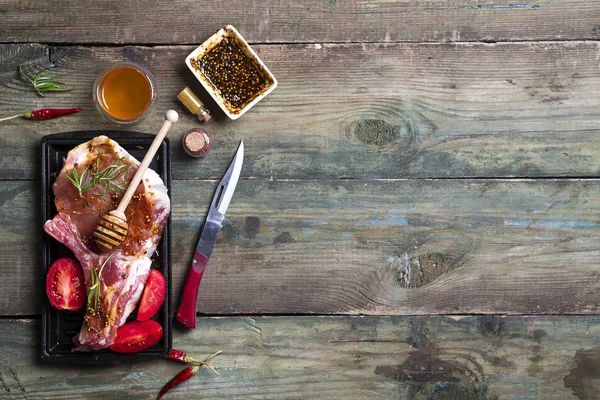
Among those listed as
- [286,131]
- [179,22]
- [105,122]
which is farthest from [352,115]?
[105,122]

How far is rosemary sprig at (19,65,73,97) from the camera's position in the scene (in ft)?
6.55

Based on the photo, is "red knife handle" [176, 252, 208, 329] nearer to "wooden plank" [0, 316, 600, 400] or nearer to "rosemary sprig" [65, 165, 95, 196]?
"wooden plank" [0, 316, 600, 400]

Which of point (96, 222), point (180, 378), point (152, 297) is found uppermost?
point (96, 222)

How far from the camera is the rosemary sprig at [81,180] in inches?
73.6

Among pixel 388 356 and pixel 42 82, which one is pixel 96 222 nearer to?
pixel 42 82

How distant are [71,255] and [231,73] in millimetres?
764

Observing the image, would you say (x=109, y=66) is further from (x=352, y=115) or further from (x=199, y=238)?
(x=352, y=115)

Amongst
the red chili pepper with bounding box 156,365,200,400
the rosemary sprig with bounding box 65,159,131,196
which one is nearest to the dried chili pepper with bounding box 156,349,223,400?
the red chili pepper with bounding box 156,365,200,400

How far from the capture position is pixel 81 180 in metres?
1.90

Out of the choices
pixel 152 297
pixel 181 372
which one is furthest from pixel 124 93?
pixel 181 372

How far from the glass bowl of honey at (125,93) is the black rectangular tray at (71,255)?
60 mm

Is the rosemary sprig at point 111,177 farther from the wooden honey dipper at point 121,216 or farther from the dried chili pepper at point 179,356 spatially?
the dried chili pepper at point 179,356

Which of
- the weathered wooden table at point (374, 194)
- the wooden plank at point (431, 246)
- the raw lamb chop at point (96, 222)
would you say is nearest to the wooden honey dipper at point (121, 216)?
the raw lamb chop at point (96, 222)

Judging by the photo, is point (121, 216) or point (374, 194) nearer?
point (121, 216)
